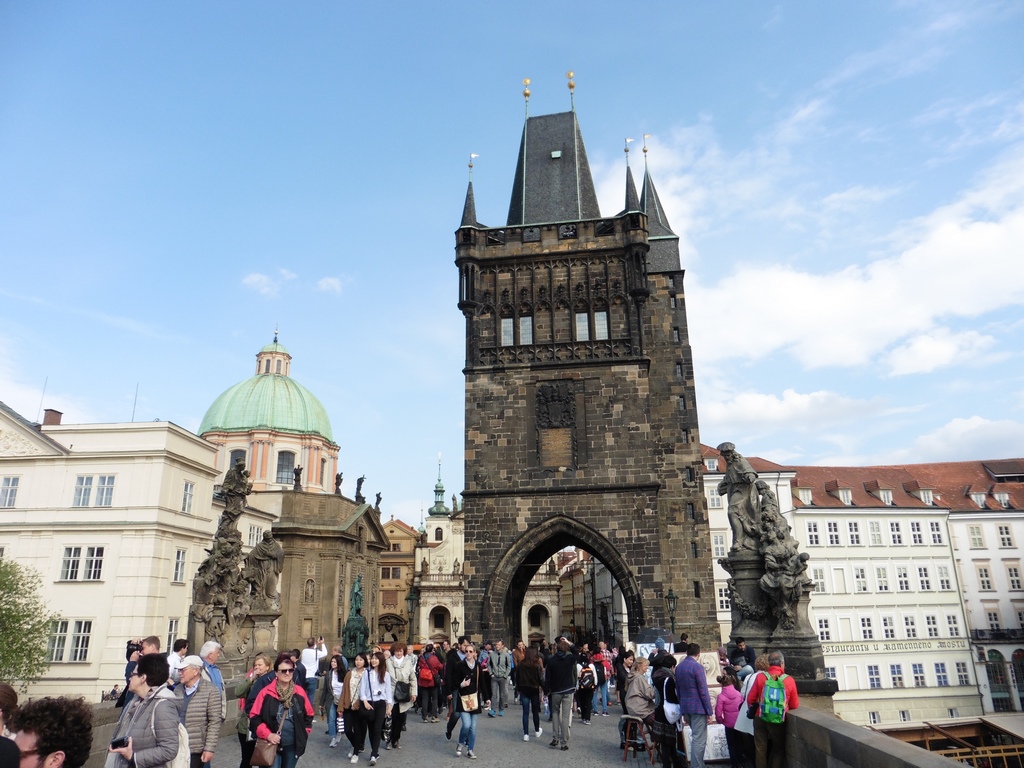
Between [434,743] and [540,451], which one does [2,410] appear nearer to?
[540,451]

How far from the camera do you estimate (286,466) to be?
178ft

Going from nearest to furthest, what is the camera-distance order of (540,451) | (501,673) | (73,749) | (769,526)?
(73,749), (769,526), (501,673), (540,451)

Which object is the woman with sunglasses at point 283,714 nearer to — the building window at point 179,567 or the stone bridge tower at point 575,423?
the stone bridge tower at point 575,423

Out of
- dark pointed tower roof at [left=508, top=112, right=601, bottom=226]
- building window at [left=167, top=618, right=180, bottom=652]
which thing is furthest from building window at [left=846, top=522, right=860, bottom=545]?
building window at [left=167, top=618, right=180, bottom=652]

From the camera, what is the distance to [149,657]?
4688mm

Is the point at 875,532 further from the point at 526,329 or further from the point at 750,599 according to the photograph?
the point at 750,599

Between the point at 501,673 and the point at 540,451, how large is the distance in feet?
37.9

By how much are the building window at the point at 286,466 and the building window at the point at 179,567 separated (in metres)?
22.0

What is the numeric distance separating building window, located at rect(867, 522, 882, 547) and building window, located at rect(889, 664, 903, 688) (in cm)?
604

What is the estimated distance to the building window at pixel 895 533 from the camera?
40.4 meters

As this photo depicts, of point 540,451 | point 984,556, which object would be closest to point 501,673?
point 540,451

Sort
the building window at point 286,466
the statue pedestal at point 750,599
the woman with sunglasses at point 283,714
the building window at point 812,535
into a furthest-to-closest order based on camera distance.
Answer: the building window at point 286,466 → the building window at point 812,535 → the statue pedestal at point 750,599 → the woman with sunglasses at point 283,714

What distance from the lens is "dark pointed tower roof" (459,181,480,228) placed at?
29281mm

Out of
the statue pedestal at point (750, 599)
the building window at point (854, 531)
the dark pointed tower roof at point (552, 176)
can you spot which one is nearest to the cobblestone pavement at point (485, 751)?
the statue pedestal at point (750, 599)
